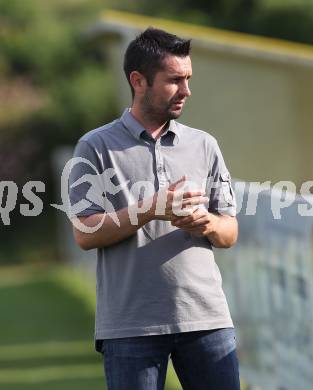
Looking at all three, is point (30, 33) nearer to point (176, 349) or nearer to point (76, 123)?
point (76, 123)

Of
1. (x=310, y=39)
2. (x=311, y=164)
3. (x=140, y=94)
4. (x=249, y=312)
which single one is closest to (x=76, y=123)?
(x=310, y=39)

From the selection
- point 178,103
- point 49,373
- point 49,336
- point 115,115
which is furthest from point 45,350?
point 115,115

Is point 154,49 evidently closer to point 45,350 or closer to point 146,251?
point 146,251

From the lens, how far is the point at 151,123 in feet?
14.0

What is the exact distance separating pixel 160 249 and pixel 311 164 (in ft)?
30.3

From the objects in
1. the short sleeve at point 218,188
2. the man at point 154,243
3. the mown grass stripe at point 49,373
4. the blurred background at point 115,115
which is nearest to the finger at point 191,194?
the man at point 154,243

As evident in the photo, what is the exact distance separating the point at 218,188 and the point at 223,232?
0.58 feet

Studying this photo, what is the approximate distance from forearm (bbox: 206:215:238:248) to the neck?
1.24ft

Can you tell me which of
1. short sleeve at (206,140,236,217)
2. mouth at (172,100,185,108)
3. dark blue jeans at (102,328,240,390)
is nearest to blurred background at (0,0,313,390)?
short sleeve at (206,140,236,217)

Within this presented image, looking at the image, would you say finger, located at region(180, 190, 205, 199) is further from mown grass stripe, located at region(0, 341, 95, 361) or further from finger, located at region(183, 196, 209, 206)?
mown grass stripe, located at region(0, 341, 95, 361)

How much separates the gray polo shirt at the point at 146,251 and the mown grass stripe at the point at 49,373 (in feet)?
16.7

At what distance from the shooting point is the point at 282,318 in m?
6.59

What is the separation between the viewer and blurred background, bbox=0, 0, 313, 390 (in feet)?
22.3

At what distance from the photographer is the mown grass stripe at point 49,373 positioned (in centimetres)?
920
